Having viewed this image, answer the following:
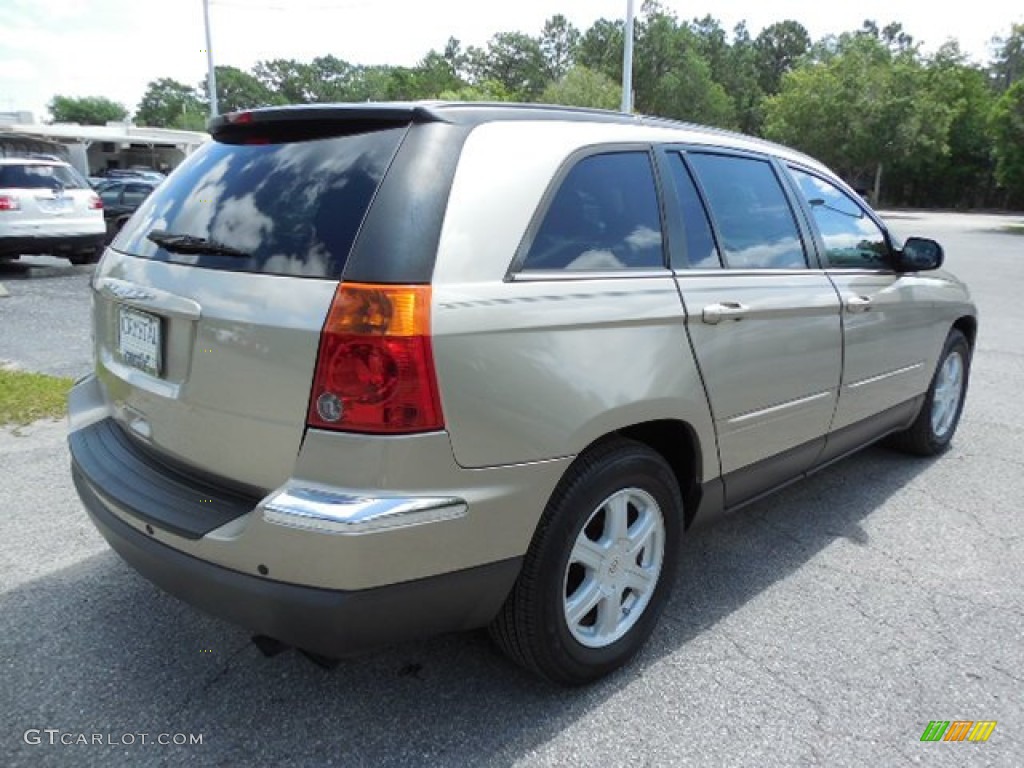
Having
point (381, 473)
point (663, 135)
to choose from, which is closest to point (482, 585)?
point (381, 473)

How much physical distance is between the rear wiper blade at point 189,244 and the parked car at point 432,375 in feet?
0.04

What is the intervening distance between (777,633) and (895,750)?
2.06 feet

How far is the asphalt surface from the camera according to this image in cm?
228

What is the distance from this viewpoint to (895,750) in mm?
2309

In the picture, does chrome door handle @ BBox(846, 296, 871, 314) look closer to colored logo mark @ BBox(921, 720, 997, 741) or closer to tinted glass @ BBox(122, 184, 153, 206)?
colored logo mark @ BBox(921, 720, 997, 741)

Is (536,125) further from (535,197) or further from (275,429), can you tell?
(275,429)

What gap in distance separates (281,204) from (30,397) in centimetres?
419

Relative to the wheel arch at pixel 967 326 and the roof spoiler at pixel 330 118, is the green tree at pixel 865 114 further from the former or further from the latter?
the roof spoiler at pixel 330 118

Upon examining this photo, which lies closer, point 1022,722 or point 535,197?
point 535,197

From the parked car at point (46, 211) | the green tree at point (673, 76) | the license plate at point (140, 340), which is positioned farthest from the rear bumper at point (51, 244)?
the green tree at point (673, 76)

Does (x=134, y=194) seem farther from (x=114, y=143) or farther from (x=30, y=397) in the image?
(x=114, y=143)

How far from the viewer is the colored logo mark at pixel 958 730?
2.38m

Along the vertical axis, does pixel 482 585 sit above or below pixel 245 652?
above

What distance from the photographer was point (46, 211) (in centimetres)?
1200
